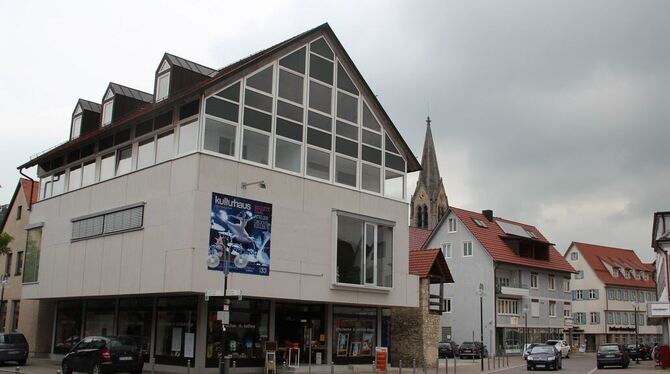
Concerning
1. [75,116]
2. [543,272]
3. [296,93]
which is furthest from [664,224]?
[75,116]

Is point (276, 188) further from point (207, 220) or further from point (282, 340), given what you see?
point (282, 340)

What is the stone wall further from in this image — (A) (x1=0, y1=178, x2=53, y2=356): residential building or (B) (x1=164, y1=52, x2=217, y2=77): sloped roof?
(A) (x1=0, y1=178, x2=53, y2=356): residential building

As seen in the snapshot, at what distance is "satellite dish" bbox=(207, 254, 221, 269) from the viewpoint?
81.4 feet

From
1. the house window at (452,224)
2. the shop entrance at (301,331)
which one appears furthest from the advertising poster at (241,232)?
the house window at (452,224)

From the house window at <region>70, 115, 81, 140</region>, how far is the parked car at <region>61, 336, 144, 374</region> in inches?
609

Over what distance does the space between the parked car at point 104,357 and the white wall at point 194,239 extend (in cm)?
262

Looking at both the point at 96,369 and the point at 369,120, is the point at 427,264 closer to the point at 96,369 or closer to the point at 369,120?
the point at 369,120

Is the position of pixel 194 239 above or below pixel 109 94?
below

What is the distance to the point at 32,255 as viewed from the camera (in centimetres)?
3684

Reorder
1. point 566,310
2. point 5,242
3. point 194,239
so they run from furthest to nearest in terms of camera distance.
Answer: point 566,310 < point 5,242 < point 194,239

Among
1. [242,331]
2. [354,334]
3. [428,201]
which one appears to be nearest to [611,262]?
[428,201]

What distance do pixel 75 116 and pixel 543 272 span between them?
151 feet

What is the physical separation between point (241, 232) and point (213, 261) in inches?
117

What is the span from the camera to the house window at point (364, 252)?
3148 centimetres
